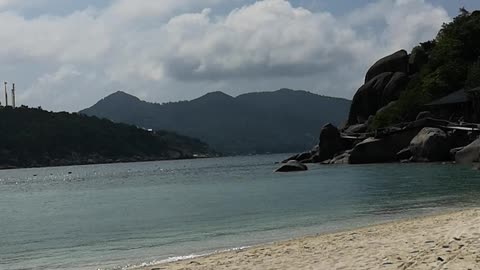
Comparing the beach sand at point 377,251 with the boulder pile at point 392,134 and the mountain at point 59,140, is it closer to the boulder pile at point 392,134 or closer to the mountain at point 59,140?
the boulder pile at point 392,134

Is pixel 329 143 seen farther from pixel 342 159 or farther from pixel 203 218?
pixel 203 218

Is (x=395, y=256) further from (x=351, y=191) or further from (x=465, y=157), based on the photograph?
(x=465, y=157)

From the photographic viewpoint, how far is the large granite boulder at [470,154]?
4741cm

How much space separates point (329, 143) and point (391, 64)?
15466 mm

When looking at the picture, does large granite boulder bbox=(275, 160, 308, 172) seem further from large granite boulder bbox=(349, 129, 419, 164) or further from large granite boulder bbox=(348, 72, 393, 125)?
large granite boulder bbox=(348, 72, 393, 125)

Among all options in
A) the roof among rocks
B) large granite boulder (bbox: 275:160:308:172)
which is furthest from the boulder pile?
large granite boulder (bbox: 275:160:308:172)

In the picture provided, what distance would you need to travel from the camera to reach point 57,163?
555ft

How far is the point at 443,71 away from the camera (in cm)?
6750

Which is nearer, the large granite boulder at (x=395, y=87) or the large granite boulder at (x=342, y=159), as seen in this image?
the large granite boulder at (x=342, y=159)

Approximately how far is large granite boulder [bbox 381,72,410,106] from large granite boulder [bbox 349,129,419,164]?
560 inches

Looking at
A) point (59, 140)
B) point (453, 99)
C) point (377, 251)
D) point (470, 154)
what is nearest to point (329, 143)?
point (453, 99)

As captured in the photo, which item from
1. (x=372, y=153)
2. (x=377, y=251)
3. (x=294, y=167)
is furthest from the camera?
(x=294, y=167)

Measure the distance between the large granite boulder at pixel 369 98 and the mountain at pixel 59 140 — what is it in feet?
347

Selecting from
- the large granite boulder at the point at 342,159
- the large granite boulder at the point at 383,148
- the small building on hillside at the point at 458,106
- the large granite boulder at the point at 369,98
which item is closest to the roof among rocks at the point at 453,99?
the small building on hillside at the point at 458,106
